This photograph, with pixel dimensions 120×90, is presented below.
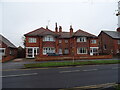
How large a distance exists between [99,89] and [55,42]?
2525cm

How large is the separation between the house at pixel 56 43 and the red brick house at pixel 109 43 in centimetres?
778

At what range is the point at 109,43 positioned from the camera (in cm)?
3925

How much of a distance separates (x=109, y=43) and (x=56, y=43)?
65.5 ft

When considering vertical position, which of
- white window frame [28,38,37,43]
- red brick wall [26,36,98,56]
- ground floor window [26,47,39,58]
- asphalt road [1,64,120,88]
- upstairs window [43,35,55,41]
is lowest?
asphalt road [1,64,120,88]

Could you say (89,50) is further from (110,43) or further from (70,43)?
(110,43)

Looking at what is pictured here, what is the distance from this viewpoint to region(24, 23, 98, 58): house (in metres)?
29.1

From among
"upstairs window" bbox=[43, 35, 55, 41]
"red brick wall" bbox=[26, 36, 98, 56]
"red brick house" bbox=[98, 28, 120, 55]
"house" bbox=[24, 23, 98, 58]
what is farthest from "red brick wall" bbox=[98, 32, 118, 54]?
"upstairs window" bbox=[43, 35, 55, 41]

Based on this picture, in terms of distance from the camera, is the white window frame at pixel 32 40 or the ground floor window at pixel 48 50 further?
the ground floor window at pixel 48 50

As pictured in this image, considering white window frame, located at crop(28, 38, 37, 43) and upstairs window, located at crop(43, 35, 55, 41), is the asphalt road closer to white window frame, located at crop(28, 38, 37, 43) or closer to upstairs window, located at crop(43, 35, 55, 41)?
white window frame, located at crop(28, 38, 37, 43)

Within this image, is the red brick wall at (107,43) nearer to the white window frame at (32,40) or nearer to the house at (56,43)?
the house at (56,43)

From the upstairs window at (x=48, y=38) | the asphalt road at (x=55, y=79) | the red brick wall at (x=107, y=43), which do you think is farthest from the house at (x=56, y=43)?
the asphalt road at (x=55, y=79)

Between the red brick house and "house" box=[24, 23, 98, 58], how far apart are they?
7781 millimetres

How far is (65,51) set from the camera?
3594 centimetres

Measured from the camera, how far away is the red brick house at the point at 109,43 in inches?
1480
